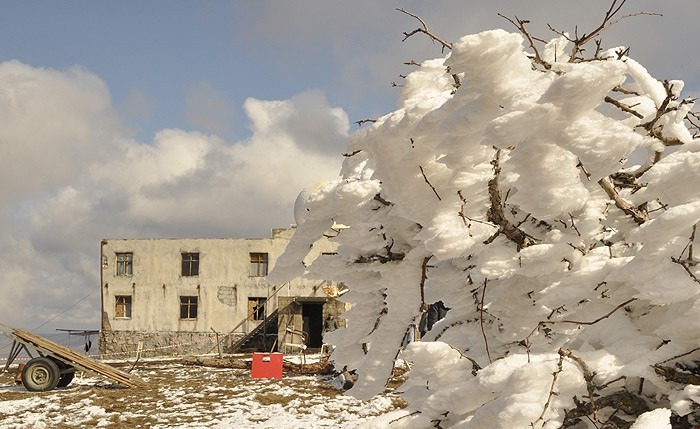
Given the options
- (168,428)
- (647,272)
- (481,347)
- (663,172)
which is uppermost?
(663,172)

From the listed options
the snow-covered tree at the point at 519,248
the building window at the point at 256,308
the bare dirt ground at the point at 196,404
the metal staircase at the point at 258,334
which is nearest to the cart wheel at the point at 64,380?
the bare dirt ground at the point at 196,404

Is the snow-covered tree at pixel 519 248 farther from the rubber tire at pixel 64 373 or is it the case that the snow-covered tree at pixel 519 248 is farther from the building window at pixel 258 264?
the building window at pixel 258 264

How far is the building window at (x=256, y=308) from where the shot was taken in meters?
33.5

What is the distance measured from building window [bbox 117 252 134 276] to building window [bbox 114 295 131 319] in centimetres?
134

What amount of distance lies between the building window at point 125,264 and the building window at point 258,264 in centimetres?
692

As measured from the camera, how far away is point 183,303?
34531mm

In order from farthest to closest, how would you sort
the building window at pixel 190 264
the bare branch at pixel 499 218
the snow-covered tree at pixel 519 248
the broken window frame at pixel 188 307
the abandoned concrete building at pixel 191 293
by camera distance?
the building window at pixel 190 264, the broken window frame at pixel 188 307, the abandoned concrete building at pixel 191 293, the bare branch at pixel 499 218, the snow-covered tree at pixel 519 248

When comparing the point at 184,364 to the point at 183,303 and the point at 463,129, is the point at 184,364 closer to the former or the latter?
the point at 183,303

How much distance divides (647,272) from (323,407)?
1111 cm

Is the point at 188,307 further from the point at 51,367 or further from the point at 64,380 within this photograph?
the point at 51,367

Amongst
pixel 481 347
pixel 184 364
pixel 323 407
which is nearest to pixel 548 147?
pixel 481 347

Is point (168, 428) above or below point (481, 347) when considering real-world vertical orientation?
below

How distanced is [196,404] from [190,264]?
2200 centimetres

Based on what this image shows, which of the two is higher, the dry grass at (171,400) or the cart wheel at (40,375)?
the cart wheel at (40,375)
